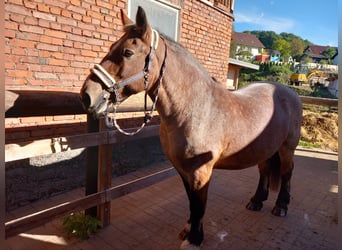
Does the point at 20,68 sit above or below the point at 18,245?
above

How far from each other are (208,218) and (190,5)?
459 centimetres

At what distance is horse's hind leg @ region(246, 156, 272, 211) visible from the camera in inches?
141

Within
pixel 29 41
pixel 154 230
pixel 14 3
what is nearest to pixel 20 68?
pixel 29 41

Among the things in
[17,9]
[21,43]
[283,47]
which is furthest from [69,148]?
[283,47]

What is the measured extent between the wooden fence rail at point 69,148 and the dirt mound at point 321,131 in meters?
7.53

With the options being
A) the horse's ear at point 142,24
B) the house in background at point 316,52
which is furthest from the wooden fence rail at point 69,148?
the house in background at point 316,52

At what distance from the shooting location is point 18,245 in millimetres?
2619

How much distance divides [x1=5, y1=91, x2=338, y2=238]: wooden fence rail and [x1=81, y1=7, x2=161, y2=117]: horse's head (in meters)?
0.64

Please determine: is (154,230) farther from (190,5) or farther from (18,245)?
(190,5)

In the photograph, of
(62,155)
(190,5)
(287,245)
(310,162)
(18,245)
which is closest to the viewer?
(18,245)

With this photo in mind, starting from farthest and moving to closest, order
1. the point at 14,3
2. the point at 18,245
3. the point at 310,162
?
the point at 310,162 → the point at 14,3 → the point at 18,245

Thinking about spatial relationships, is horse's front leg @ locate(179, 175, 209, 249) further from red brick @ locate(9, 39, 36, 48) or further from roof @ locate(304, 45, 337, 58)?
roof @ locate(304, 45, 337, 58)

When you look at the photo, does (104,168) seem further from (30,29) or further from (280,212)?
(280,212)

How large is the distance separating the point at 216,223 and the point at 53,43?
321 cm
